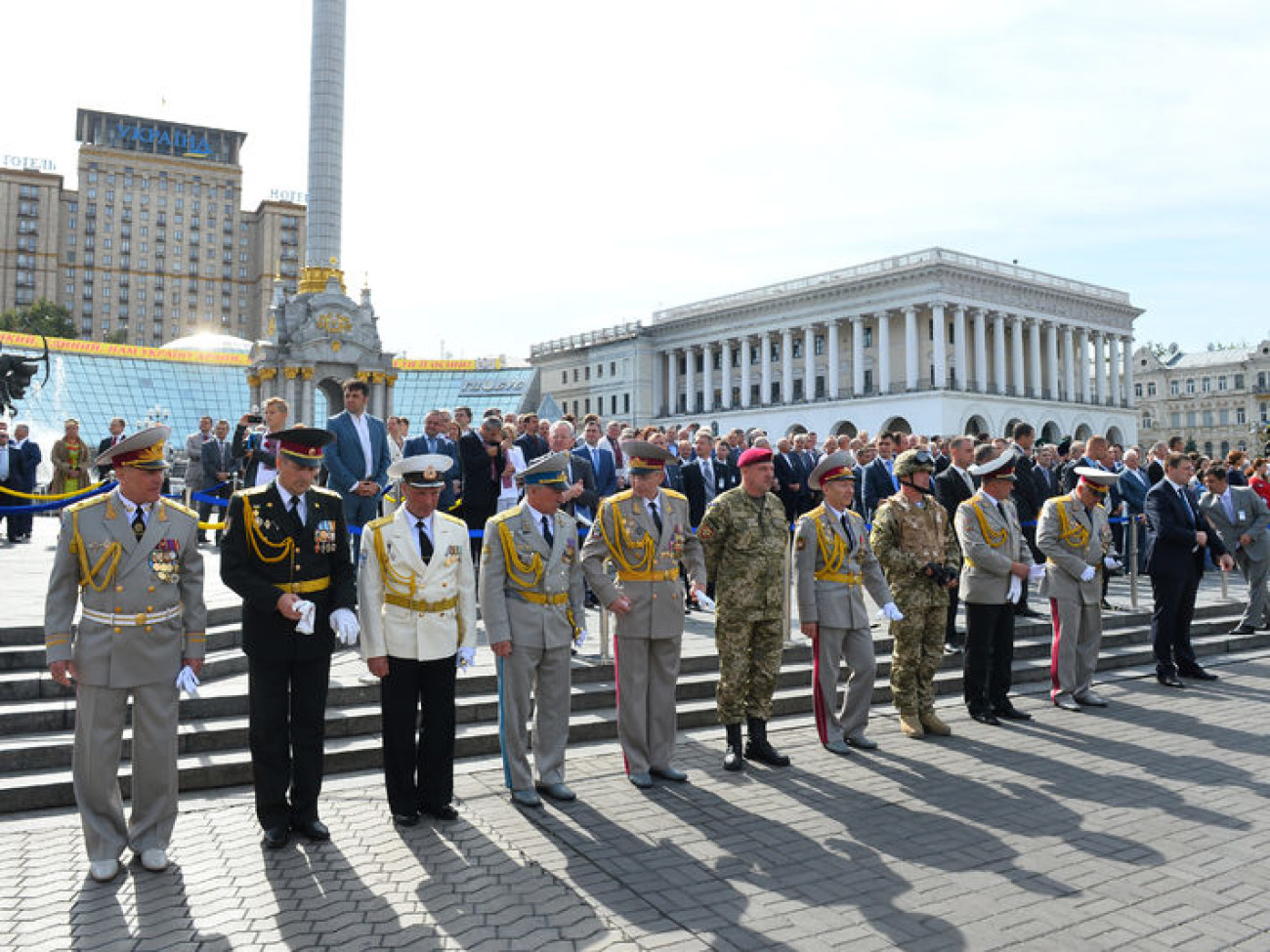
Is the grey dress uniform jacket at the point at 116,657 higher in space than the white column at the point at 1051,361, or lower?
lower

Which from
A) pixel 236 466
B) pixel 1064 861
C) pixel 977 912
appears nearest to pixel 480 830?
pixel 977 912

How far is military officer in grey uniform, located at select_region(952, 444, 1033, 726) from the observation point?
8.48m

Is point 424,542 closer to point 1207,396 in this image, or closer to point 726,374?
point 726,374

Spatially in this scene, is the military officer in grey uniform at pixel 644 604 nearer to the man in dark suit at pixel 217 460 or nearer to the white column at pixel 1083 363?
the man in dark suit at pixel 217 460

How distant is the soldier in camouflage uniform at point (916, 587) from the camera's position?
7973 millimetres

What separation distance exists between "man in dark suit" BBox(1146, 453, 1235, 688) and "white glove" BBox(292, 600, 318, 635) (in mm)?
9014

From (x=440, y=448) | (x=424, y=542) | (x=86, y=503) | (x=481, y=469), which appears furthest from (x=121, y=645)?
(x=440, y=448)

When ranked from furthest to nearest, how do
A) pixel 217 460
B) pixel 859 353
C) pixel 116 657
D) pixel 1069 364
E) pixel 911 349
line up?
1. pixel 1069 364
2. pixel 859 353
3. pixel 911 349
4. pixel 217 460
5. pixel 116 657

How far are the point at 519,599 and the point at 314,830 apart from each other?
74.9 inches

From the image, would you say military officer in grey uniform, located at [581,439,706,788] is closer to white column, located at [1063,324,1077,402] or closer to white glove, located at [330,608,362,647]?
white glove, located at [330,608,362,647]

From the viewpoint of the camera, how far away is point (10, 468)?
16.2 metres

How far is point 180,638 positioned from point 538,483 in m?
2.45

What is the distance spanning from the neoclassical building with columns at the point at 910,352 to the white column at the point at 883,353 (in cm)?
11

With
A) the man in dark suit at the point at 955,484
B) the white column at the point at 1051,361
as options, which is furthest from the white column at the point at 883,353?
the man in dark suit at the point at 955,484
